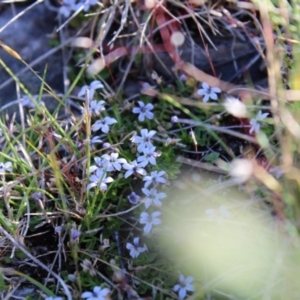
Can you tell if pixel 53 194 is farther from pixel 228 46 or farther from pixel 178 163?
pixel 228 46

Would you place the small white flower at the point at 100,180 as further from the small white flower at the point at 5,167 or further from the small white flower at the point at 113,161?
the small white flower at the point at 5,167

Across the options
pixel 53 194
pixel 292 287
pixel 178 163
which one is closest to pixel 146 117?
pixel 178 163

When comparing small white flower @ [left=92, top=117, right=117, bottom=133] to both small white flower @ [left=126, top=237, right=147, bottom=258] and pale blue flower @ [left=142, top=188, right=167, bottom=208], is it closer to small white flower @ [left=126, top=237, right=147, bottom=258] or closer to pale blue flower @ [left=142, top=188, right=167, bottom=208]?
pale blue flower @ [left=142, top=188, right=167, bottom=208]

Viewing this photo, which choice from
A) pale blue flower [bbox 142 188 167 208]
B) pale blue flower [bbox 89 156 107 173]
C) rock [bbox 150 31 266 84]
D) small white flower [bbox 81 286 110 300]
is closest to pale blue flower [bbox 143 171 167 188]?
pale blue flower [bbox 142 188 167 208]

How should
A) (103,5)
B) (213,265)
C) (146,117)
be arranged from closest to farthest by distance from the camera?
(213,265), (146,117), (103,5)

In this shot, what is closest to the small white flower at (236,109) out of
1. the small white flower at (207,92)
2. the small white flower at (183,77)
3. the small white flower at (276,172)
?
the small white flower at (207,92)

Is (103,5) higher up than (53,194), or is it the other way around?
(103,5)
